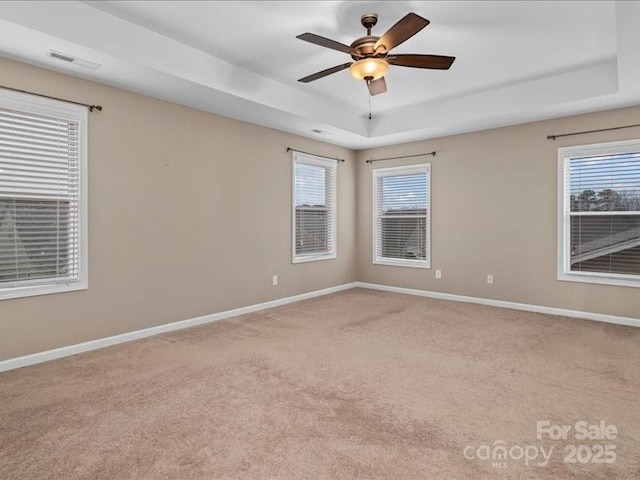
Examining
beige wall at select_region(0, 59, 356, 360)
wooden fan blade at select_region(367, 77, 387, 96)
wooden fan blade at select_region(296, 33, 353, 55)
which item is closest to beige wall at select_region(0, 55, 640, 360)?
beige wall at select_region(0, 59, 356, 360)

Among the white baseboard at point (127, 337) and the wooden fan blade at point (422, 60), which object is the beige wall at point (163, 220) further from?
the wooden fan blade at point (422, 60)

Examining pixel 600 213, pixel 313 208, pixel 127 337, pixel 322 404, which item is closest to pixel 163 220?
pixel 127 337

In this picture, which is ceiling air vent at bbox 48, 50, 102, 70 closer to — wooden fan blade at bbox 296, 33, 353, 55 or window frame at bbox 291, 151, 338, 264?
wooden fan blade at bbox 296, 33, 353, 55

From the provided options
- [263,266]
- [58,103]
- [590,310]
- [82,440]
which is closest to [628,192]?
[590,310]

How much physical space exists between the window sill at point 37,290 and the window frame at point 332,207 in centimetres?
280

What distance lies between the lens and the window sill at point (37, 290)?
9.83ft

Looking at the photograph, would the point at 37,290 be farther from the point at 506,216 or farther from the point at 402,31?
the point at 506,216

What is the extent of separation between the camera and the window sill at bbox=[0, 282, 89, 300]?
9.83 ft

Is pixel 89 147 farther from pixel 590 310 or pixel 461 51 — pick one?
pixel 590 310

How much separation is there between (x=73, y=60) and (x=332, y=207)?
402 centimetres

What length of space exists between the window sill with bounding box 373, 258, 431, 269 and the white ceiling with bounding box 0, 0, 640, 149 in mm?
2124

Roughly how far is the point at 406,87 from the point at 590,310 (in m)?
3.48

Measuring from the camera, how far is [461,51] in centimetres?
351

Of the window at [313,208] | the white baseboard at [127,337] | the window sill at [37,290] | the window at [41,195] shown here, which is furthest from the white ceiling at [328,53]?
the white baseboard at [127,337]
